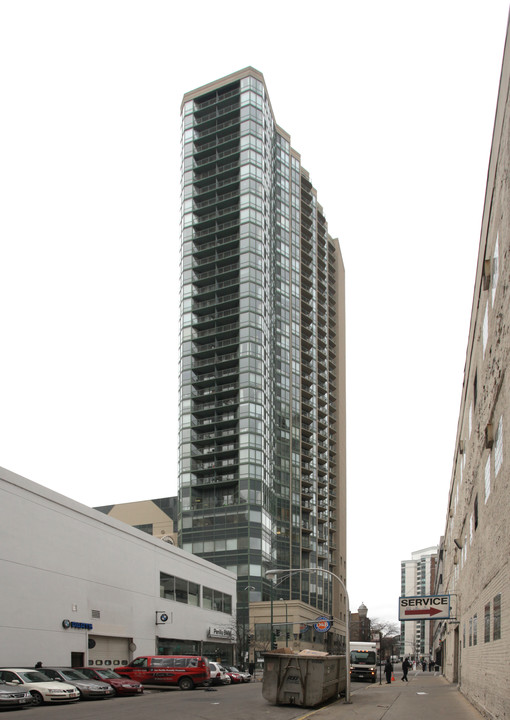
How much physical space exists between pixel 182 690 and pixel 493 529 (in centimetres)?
2483

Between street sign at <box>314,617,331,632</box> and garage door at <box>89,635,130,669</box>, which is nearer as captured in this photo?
garage door at <box>89,635,130,669</box>

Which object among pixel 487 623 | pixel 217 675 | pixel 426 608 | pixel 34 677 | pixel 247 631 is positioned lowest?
pixel 247 631

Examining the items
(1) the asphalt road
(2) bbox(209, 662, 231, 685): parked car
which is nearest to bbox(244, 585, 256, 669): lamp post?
(2) bbox(209, 662, 231, 685): parked car

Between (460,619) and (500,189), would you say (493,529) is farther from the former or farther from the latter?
(460,619)

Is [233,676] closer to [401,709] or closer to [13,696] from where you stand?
[401,709]

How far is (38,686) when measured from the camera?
25.2 meters

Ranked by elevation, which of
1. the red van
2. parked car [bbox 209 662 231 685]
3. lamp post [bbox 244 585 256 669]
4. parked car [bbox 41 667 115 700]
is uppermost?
parked car [bbox 41 667 115 700]

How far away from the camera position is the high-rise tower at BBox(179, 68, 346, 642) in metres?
89.8

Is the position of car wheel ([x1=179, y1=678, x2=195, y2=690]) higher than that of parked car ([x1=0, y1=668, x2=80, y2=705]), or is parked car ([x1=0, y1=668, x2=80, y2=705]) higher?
parked car ([x1=0, y1=668, x2=80, y2=705])

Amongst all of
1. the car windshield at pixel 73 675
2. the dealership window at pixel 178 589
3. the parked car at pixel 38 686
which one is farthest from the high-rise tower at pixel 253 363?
the parked car at pixel 38 686

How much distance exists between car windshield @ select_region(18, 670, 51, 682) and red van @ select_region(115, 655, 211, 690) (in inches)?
441

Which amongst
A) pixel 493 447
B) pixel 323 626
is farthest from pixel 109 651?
pixel 493 447

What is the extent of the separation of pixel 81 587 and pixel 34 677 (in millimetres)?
12474

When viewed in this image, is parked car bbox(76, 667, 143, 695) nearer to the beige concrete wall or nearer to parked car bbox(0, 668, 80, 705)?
parked car bbox(0, 668, 80, 705)
